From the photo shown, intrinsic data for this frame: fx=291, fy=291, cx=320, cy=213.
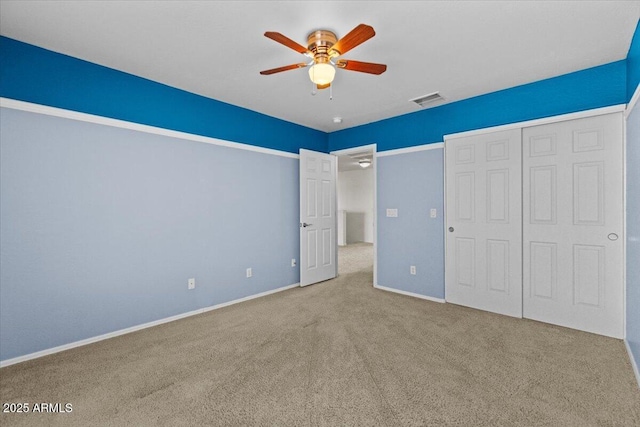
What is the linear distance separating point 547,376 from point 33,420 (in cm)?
330

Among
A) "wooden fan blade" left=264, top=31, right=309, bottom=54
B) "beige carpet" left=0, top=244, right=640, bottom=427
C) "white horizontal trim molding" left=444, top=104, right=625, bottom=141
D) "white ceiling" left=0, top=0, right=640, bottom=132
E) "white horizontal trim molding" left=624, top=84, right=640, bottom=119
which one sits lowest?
"beige carpet" left=0, top=244, right=640, bottom=427

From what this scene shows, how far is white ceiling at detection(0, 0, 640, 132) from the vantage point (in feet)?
6.48

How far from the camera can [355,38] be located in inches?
75.6

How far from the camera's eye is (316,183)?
4.66 metres

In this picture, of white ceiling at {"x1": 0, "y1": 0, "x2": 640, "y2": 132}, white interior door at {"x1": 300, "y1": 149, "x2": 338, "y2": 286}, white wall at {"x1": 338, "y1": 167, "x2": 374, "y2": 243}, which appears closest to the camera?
white ceiling at {"x1": 0, "y1": 0, "x2": 640, "y2": 132}

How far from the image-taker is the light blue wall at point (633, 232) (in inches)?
82.2

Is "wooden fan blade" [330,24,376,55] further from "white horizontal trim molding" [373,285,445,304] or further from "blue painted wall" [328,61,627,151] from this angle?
"white horizontal trim molding" [373,285,445,304]

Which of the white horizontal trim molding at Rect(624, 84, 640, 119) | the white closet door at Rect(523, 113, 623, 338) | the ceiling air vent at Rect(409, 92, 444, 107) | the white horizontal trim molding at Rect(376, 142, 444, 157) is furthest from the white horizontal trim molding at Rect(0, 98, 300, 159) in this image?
the white horizontal trim molding at Rect(624, 84, 640, 119)

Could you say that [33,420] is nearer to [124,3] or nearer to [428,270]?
[124,3]

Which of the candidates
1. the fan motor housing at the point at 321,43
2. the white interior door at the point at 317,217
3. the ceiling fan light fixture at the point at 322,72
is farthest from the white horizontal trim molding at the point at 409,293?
the fan motor housing at the point at 321,43

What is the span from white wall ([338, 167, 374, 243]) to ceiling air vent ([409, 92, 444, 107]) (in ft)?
18.3

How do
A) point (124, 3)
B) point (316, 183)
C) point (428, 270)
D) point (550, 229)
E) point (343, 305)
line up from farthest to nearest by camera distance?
point (316, 183), point (428, 270), point (343, 305), point (550, 229), point (124, 3)

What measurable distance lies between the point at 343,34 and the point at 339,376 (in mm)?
2558

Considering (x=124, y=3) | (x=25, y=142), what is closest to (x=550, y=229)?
(x=124, y=3)
